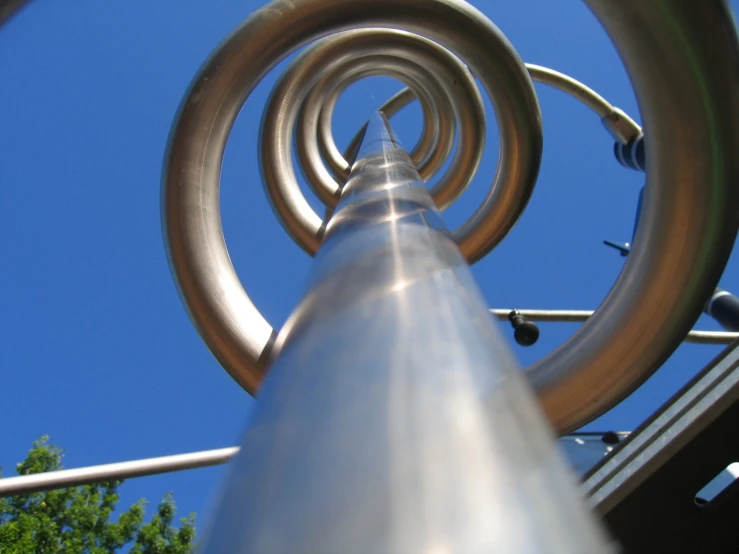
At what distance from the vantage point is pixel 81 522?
14922 mm

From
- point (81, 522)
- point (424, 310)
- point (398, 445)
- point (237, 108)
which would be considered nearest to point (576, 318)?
point (237, 108)

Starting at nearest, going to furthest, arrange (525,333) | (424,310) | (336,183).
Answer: (424,310)
(336,183)
(525,333)

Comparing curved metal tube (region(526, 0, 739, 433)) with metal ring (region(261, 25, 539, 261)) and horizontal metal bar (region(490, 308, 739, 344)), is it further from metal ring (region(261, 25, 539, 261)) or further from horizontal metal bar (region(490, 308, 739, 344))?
Answer: horizontal metal bar (region(490, 308, 739, 344))

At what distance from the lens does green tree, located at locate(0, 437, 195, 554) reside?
14.2m

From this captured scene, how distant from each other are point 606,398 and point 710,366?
4.06 ft

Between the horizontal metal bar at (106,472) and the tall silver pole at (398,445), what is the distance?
2095mm

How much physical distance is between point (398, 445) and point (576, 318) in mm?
4249

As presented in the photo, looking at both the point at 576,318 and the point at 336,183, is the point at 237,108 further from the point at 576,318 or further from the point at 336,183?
the point at 576,318

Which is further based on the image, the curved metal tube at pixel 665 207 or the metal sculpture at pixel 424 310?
the curved metal tube at pixel 665 207

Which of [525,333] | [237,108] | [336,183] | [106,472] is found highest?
[336,183]

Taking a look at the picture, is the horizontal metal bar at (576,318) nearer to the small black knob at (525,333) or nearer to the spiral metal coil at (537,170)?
the small black knob at (525,333)

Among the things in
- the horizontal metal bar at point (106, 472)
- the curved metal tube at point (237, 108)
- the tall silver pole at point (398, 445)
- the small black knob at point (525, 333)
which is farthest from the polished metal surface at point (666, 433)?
the small black knob at point (525, 333)

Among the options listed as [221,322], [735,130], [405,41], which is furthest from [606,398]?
[405,41]

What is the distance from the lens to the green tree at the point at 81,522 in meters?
14.2
